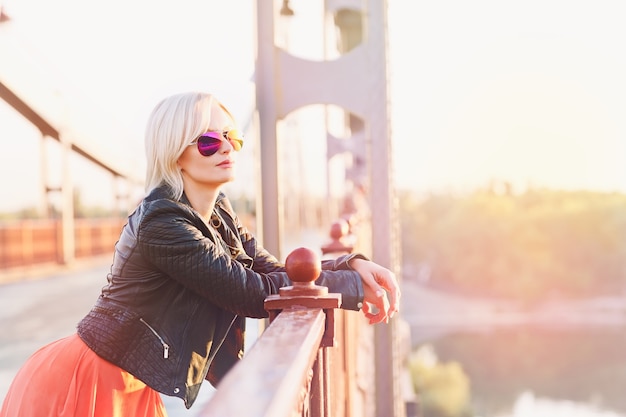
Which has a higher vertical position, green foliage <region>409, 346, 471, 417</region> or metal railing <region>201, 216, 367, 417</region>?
metal railing <region>201, 216, 367, 417</region>

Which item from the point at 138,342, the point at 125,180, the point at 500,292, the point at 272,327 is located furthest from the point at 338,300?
the point at 500,292

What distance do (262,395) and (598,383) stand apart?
40.1m

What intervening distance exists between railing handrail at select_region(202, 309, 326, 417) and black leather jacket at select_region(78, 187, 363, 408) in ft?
0.74

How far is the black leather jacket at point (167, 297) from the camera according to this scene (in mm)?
1423

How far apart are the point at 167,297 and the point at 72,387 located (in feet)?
0.87

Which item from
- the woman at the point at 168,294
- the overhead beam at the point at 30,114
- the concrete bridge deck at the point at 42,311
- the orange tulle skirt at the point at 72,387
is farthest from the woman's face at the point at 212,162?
the overhead beam at the point at 30,114

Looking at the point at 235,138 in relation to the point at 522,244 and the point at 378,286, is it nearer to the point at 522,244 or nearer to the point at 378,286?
the point at 378,286

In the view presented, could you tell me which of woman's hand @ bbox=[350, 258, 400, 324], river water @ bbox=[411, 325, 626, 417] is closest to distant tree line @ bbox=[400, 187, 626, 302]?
river water @ bbox=[411, 325, 626, 417]

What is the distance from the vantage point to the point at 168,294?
148 centimetres

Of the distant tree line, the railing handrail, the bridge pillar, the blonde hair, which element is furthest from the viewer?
the distant tree line

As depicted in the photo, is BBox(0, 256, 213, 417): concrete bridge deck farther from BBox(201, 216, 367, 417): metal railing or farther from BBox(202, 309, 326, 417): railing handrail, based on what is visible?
BBox(202, 309, 326, 417): railing handrail

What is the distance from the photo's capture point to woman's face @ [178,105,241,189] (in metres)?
1.55

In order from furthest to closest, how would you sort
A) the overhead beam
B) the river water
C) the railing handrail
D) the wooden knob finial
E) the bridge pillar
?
the river water → the overhead beam → the bridge pillar → the wooden knob finial → the railing handrail

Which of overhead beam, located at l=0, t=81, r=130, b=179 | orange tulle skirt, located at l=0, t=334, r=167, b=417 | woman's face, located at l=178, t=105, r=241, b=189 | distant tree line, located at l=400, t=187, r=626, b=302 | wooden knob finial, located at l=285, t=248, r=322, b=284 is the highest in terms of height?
overhead beam, located at l=0, t=81, r=130, b=179
